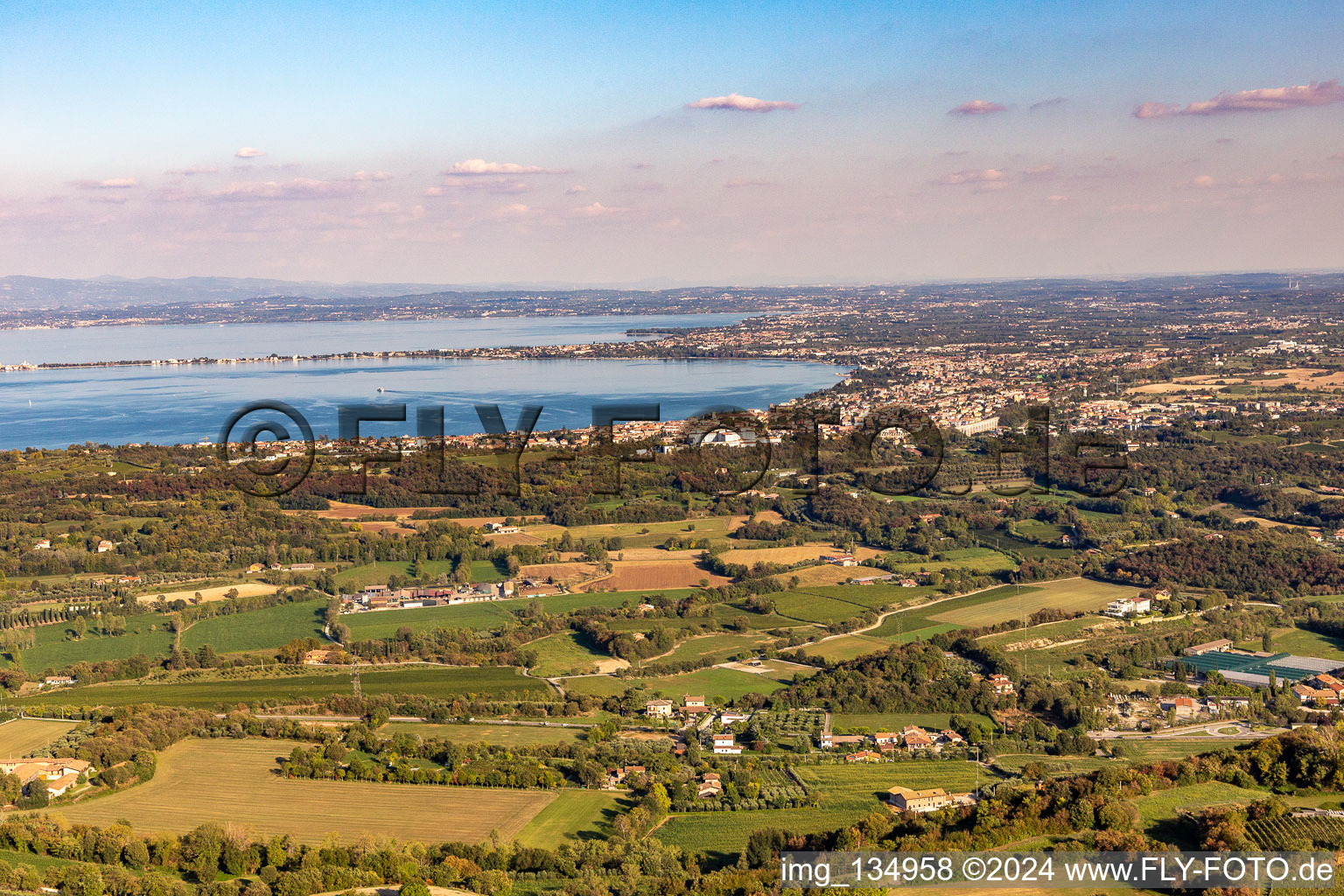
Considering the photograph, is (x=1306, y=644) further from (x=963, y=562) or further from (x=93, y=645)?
(x=93, y=645)

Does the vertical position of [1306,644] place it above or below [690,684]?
above

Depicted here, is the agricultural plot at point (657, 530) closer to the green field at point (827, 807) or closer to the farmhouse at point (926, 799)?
the green field at point (827, 807)

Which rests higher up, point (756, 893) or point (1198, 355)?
point (1198, 355)

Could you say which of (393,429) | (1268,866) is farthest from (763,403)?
(1268,866)

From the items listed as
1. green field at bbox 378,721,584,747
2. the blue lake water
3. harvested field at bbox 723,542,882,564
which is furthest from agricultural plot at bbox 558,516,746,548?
the blue lake water

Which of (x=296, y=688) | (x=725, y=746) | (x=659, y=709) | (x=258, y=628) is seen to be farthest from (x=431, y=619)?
(x=725, y=746)

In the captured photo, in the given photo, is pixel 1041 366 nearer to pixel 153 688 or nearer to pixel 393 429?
pixel 393 429

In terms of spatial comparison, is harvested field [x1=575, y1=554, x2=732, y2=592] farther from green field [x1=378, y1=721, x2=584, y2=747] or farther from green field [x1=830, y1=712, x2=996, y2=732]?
green field [x1=830, y1=712, x2=996, y2=732]

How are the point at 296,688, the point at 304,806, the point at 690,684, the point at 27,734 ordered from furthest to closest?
the point at 296,688 < the point at 690,684 < the point at 27,734 < the point at 304,806
